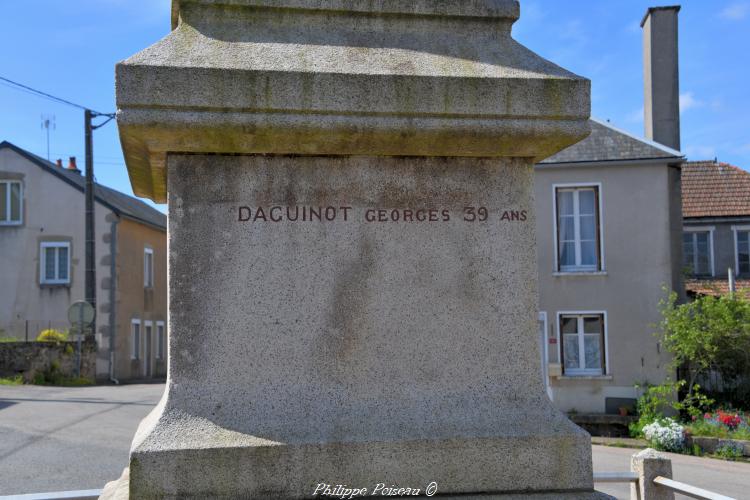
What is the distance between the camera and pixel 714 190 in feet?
85.6

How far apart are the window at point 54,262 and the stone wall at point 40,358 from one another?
451 cm

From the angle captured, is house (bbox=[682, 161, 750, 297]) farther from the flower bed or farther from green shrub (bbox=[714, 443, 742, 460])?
green shrub (bbox=[714, 443, 742, 460])

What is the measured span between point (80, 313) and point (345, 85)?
2333cm

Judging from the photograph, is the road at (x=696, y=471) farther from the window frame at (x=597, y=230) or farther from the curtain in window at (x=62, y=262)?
the curtain in window at (x=62, y=262)

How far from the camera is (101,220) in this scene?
1204 inches

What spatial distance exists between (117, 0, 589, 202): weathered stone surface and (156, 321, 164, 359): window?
32.6 metres

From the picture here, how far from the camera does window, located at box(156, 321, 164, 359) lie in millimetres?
34844

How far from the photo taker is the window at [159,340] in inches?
1372

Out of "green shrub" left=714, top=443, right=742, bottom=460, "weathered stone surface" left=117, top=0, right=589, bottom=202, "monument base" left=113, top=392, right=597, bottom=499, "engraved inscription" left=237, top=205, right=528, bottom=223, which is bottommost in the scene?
"green shrub" left=714, top=443, right=742, bottom=460

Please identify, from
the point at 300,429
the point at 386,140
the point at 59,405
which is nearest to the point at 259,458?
the point at 300,429

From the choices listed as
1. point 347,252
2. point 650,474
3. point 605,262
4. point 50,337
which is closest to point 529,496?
point 347,252

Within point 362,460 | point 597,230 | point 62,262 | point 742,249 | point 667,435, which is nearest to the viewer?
point 362,460

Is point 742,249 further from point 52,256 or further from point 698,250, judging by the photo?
point 52,256

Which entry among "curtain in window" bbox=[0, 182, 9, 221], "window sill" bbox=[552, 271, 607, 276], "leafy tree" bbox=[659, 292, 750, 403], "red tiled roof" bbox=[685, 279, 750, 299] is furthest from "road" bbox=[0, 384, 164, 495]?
"red tiled roof" bbox=[685, 279, 750, 299]
